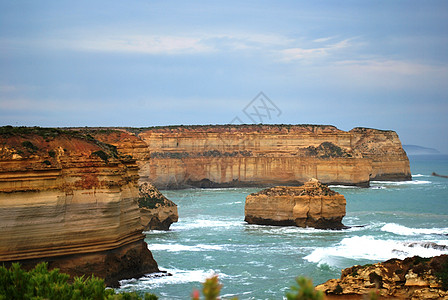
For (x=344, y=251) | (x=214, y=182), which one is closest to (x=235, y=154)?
(x=214, y=182)

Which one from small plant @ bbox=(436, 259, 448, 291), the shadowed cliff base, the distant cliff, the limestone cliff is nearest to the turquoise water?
the shadowed cliff base

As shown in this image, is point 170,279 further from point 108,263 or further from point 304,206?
point 304,206

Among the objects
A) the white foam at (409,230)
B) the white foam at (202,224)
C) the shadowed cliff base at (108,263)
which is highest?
the shadowed cliff base at (108,263)

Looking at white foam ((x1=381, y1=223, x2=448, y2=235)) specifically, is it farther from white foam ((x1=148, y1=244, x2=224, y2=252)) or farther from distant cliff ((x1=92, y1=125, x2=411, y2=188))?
distant cliff ((x1=92, y1=125, x2=411, y2=188))

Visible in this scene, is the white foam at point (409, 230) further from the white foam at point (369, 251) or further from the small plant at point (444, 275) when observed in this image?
the small plant at point (444, 275)

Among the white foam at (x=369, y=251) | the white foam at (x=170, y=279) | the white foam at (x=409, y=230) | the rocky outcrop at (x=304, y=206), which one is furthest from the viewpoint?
the white foam at (x=409, y=230)

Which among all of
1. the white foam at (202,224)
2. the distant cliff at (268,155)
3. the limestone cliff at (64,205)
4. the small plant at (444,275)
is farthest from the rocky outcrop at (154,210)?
the distant cliff at (268,155)

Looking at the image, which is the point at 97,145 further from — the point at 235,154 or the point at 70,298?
the point at 235,154

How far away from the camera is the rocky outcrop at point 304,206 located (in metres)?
37.1

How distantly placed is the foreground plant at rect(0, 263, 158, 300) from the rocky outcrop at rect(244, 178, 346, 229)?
78.1ft

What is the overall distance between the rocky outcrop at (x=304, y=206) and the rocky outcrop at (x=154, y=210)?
17.0 ft

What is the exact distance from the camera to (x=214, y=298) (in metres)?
7.01

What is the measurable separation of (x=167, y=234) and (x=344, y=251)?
10788 mm

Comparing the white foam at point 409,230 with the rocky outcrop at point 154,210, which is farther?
the white foam at point 409,230
